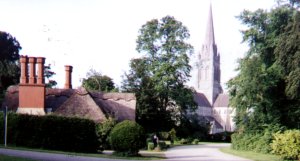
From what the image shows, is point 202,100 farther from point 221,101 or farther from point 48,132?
point 48,132

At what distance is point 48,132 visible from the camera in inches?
995

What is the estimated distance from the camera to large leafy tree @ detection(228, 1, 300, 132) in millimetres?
34625

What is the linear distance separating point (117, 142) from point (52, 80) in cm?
4824

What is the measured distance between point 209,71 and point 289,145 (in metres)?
123

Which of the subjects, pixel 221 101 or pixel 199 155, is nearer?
pixel 199 155

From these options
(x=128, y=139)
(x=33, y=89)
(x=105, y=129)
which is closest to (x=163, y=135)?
(x=105, y=129)

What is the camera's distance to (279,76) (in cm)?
3453

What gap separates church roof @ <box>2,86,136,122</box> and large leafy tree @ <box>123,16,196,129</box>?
12775 millimetres

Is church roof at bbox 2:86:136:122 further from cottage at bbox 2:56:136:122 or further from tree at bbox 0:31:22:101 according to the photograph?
tree at bbox 0:31:22:101

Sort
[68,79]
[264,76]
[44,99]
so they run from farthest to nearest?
1. [68,79]
2. [264,76]
3. [44,99]

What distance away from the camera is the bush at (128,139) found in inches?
1006

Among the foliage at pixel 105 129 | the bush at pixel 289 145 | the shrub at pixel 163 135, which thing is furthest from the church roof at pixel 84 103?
the bush at pixel 289 145

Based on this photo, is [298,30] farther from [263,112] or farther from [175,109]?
[175,109]

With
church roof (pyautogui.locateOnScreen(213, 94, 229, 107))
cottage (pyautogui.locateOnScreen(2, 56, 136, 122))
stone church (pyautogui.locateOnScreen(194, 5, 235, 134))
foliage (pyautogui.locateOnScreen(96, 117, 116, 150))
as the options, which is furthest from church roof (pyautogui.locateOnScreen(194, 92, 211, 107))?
foliage (pyautogui.locateOnScreen(96, 117, 116, 150))
